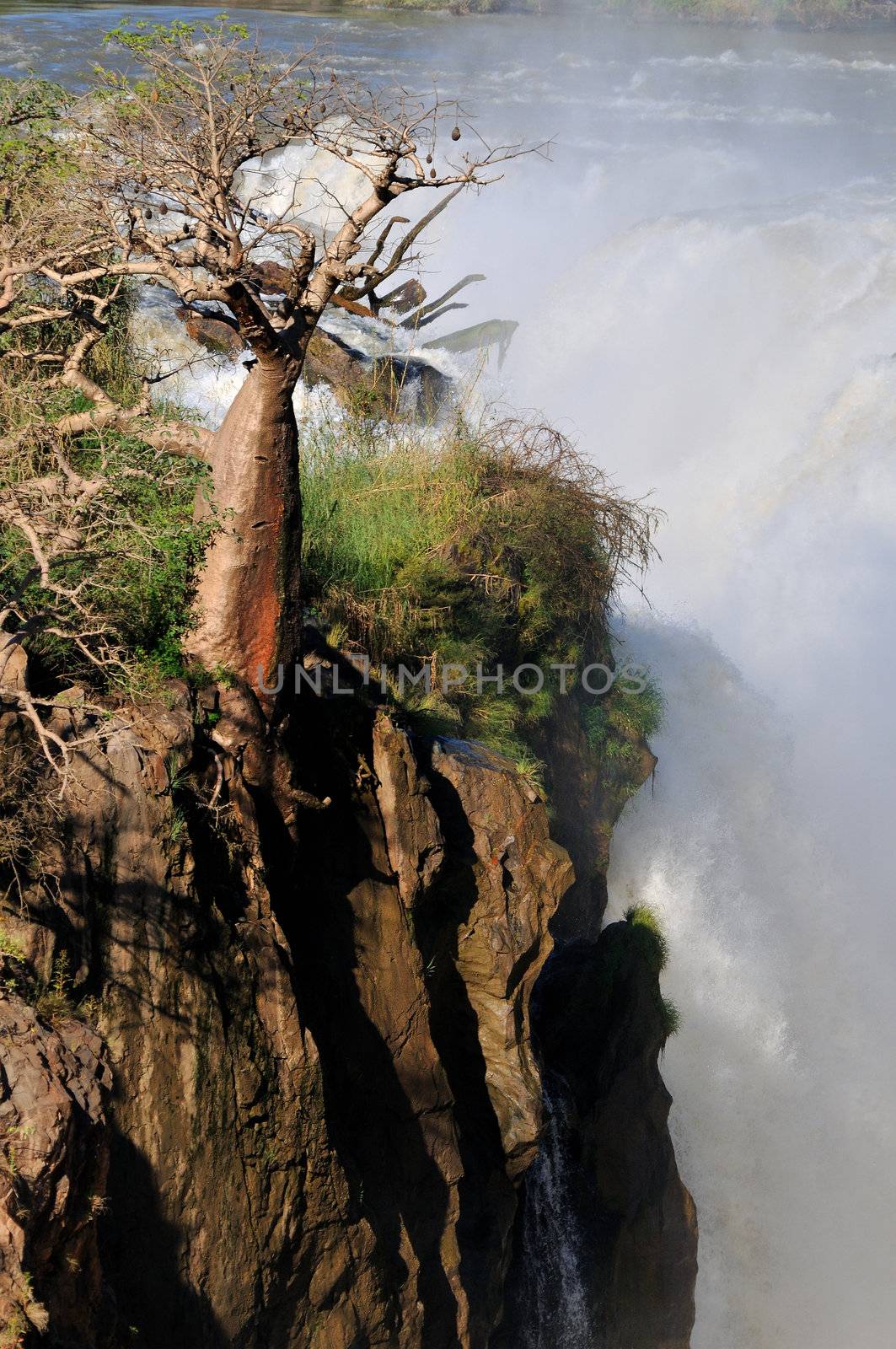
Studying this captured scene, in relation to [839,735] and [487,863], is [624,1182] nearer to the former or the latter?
[487,863]

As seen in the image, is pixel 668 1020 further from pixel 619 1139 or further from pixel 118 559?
pixel 118 559

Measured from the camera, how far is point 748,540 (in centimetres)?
1515

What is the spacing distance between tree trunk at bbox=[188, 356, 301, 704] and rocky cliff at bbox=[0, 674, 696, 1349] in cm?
25

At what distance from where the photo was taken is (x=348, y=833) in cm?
626

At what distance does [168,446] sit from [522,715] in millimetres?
4022

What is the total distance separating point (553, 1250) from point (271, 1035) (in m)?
3.99

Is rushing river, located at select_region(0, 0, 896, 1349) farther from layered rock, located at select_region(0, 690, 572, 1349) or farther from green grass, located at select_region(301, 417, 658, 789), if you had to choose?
layered rock, located at select_region(0, 690, 572, 1349)

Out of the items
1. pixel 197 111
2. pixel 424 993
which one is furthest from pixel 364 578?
pixel 197 111

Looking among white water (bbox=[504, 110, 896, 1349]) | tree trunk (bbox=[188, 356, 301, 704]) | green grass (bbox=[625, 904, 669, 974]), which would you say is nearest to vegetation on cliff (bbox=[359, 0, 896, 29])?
white water (bbox=[504, 110, 896, 1349])

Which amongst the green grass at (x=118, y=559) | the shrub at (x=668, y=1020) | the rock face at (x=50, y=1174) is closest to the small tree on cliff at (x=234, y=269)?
the green grass at (x=118, y=559)

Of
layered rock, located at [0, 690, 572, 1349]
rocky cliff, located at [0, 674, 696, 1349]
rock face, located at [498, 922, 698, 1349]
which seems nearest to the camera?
rocky cliff, located at [0, 674, 696, 1349]

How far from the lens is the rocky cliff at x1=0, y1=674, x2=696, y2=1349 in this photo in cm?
425

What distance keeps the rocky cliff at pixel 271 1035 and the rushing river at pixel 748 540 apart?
395 centimetres

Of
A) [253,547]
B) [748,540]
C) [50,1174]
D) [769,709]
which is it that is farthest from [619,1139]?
[748,540]
